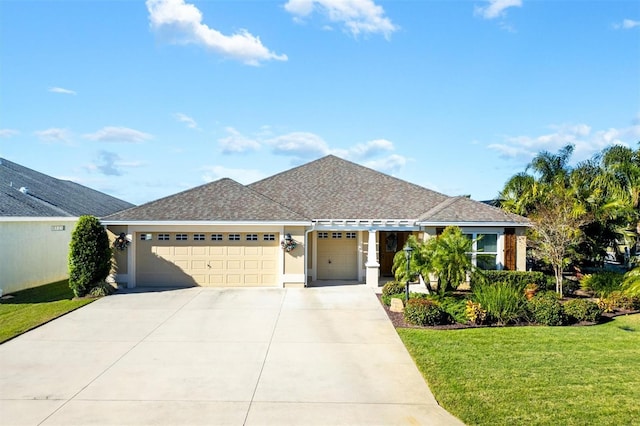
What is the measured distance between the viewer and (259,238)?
1750 centimetres

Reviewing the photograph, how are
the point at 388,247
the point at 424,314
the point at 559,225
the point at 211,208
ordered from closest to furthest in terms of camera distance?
the point at 424,314
the point at 559,225
the point at 211,208
the point at 388,247

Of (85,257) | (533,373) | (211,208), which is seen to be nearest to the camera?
(533,373)

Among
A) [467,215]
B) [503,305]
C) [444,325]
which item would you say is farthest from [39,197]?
[503,305]

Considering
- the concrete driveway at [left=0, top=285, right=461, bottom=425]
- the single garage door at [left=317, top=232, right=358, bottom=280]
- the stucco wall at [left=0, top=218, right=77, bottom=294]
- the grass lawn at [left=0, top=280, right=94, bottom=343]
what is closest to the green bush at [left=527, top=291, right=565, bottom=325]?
the concrete driveway at [left=0, top=285, right=461, bottom=425]

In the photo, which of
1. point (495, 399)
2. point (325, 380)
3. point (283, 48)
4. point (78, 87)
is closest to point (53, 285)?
point (78, 87)

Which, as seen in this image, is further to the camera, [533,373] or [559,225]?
[559,225]

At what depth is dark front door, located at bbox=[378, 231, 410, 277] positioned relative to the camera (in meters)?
20.0

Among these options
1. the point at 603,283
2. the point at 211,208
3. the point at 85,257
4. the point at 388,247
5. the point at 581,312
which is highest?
the point at 211,208

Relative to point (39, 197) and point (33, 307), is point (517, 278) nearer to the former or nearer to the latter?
point (33, 307)

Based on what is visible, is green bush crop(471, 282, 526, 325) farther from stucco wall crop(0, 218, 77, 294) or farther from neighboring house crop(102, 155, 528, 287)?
stucco wall crop(0, 218, 77, 294)

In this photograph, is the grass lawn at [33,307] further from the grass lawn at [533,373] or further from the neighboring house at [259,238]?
the grass lawn at [533,373]

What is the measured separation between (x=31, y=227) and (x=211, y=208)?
24.7 ft

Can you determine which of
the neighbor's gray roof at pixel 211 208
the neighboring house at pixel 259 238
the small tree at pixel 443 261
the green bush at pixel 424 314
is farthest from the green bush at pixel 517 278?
the neighbor's gray roof at pixel 211 208

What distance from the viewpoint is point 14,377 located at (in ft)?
27.3
